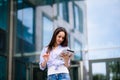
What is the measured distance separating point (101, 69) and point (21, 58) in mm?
2810

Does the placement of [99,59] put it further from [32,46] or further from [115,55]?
[32,46]

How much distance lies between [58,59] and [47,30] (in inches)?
325

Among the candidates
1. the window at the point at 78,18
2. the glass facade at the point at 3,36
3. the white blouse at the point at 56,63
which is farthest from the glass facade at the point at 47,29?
the white blouse at the point at 56,63

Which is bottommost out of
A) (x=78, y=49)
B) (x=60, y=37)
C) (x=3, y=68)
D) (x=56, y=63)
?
(x=3, y=68)

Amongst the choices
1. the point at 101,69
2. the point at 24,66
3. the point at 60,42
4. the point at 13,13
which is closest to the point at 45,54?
the point at 60,42

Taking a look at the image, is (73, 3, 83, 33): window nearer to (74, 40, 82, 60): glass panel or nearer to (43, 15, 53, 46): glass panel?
(74, 40, 82, 60): glass panel

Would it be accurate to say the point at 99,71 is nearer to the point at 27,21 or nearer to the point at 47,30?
the point at 47,30

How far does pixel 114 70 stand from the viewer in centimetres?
983

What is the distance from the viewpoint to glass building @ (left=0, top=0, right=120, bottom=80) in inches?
393

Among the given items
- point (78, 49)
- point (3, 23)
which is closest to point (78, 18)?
point (78, 49)

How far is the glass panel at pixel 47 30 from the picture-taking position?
1058 cm

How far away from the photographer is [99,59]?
32.8ft

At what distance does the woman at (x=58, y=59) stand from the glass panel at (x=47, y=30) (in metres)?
8.15

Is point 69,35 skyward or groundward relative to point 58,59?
skyward
